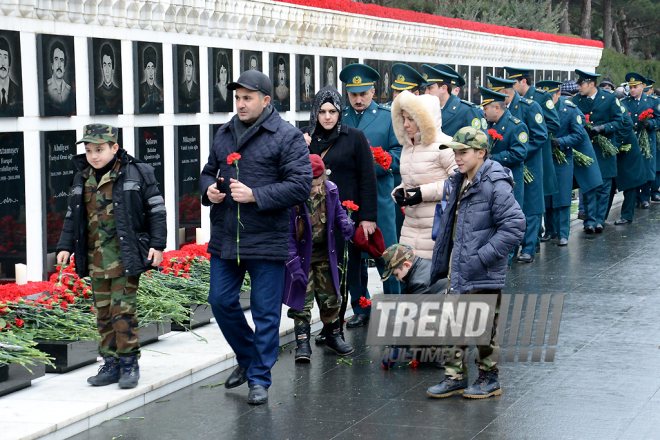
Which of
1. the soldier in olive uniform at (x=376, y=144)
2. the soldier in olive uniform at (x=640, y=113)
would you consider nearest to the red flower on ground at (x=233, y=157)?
the soldier in olive uniform at (x=376, y=144)

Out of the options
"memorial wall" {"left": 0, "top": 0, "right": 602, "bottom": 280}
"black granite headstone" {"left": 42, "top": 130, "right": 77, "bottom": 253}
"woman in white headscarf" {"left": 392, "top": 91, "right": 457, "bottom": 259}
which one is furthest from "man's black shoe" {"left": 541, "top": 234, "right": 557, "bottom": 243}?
"black granite headstone" {"left": 42, "top": 130, "right": 77, "bottom": 253}

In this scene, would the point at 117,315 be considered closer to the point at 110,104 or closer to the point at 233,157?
the point at 233,157

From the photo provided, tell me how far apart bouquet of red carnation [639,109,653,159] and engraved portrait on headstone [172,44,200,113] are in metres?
9.49

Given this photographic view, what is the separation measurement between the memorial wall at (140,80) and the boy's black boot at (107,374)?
1666 mm

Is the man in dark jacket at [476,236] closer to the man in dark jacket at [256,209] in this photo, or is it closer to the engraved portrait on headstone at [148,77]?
the man in dark jacket at [256,209]

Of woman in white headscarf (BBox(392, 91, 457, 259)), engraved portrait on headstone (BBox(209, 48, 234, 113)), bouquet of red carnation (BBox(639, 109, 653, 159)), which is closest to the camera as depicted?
woman in white headscarf (BBox(392, 91, 457, 259))

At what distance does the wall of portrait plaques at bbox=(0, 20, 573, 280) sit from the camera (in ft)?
24.3

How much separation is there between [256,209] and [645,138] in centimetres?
A: 1235

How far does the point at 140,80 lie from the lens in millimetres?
8812

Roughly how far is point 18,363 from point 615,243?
8.93 metres

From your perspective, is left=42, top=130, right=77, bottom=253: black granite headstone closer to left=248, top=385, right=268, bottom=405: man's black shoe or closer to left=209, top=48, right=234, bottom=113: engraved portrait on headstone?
left=209, top=48, right=234, bottom=113: engraved portrait on headstone

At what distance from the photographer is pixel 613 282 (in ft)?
33.6

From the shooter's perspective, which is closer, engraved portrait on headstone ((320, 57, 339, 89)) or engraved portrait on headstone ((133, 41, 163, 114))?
engraved portrait on headstone ((133, 41, 163, 114))

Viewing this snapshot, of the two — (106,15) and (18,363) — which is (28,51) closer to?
(106,15)
